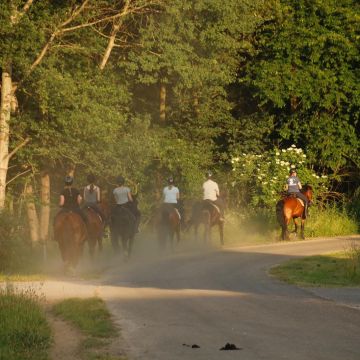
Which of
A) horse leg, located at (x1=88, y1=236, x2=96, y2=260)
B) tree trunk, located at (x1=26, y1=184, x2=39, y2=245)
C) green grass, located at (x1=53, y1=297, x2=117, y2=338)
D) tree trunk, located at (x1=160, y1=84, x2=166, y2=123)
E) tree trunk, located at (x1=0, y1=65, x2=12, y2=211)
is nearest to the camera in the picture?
green grass, located at (x1=53, y1=297, x2=117, y2=338)

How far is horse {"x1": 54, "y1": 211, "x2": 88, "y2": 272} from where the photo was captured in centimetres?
2344

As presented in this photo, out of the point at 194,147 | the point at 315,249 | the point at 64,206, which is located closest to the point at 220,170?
the point at 194,147

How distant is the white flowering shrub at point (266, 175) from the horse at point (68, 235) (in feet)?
53.9

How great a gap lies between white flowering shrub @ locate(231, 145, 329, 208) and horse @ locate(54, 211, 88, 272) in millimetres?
16415

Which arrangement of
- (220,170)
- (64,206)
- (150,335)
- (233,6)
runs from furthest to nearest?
1. (220,170)
2. (233,6)
3. (64,206)
4. (150,335)

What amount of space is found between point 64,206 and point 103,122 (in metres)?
11.9

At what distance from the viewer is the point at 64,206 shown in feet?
77.0

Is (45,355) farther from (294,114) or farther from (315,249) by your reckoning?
(294,114)

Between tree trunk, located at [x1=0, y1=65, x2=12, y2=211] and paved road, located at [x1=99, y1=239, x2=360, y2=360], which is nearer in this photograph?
paved road, located at [x1=99, y1=239, x2=360, y2=360]

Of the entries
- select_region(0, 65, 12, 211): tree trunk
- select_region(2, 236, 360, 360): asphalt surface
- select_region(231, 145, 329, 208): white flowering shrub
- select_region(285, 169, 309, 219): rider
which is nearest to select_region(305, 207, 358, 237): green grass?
select_region(231, 145, 329, 208): white flowering shrub

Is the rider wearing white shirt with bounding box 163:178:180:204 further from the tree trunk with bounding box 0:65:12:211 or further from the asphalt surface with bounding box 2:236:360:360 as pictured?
the tree trunk with bounding box 0:65:12:211

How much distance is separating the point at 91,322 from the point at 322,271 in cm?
1003

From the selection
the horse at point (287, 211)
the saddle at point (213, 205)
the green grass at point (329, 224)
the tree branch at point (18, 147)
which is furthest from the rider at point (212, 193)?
the tree branch at point (18, 147)

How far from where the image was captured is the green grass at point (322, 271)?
20.9m
